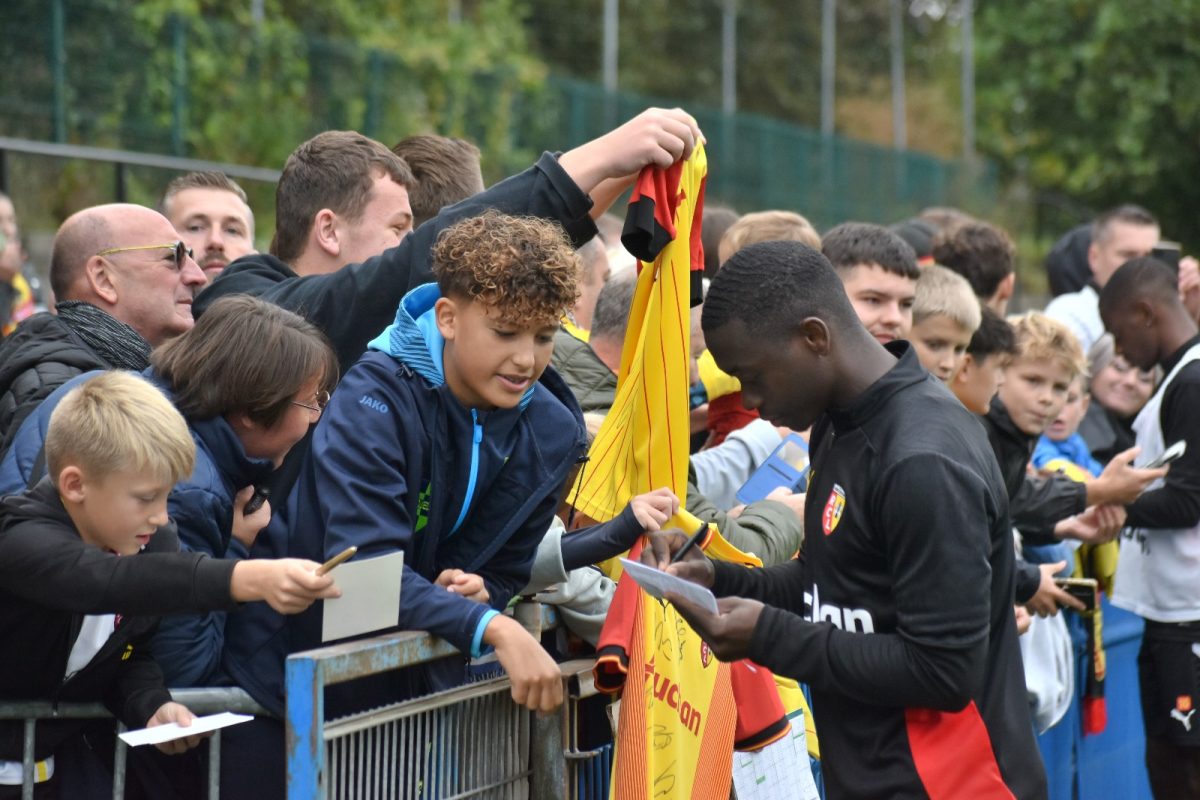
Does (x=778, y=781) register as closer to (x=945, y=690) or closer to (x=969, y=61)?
(x=945, y=690)

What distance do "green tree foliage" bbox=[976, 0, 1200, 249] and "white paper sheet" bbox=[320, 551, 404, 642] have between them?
21.7 metres

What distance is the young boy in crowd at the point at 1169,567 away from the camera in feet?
19.5

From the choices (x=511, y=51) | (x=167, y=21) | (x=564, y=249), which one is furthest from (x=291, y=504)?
(x=511, y=51)

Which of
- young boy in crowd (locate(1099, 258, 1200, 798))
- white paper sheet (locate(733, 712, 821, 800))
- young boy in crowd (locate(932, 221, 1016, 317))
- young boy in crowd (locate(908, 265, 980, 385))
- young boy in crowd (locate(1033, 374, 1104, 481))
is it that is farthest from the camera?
young boy in crowd (locate(932, 221, 1016, 317))

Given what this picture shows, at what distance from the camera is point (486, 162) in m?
18.0

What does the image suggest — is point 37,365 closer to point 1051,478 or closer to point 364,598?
point 364,598

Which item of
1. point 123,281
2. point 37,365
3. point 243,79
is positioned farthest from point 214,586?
point 243,79

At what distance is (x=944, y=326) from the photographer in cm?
566

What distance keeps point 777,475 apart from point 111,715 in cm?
226

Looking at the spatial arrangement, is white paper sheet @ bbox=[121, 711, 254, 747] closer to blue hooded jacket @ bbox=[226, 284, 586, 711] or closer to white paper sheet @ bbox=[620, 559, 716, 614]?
blue hooded jacket @ bbox=[226, 284, 586, 711]

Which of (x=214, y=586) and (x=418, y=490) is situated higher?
(x=418, y=490)

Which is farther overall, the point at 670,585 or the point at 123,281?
the point at 123,281

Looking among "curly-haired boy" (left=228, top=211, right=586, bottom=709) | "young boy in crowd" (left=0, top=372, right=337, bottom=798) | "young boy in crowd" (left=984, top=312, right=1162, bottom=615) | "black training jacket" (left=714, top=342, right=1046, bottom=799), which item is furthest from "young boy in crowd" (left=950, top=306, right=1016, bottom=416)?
"young boy in crowd" (left=0, top=372, right=337, bottom=798)

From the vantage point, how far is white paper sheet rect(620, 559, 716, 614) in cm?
305
